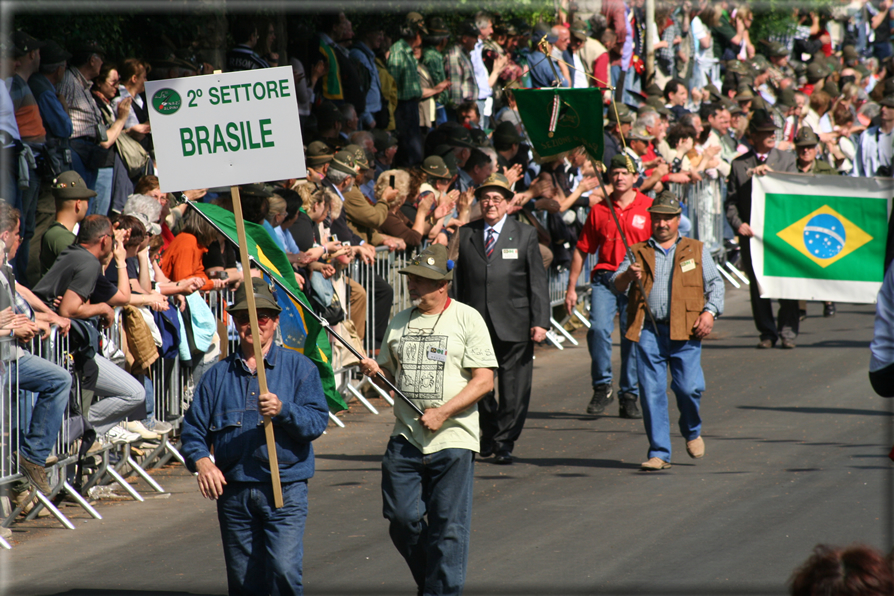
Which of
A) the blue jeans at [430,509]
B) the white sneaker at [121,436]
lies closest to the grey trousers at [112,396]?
the white sneaker at [121,436]

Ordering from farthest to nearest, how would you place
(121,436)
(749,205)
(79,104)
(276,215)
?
(749,205) < (79,104) < (276,215) < (121,436)

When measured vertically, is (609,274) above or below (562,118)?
below

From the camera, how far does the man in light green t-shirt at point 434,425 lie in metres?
6.62

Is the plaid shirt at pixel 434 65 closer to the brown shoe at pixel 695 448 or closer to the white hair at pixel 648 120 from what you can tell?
the white hair at pixel 648 120

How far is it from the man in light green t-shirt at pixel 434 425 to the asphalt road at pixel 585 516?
660 millimetres

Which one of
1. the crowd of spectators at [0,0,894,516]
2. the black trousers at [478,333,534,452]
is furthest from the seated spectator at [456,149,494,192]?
the black trousers at [478,333,534,452]

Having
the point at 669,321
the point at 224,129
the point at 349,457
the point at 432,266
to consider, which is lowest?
the point at 349,457

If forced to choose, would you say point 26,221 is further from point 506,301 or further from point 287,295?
point 506,301

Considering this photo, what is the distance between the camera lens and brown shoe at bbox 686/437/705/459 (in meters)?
10.0

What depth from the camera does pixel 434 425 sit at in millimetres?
6719

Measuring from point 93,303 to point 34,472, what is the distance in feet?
4.53

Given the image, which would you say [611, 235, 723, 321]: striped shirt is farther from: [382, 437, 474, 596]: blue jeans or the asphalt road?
[382, 437, 474, 596]: blue jeans

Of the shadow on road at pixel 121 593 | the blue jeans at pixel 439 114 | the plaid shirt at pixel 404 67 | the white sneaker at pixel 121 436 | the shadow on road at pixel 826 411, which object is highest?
the plaid shirt at pixel 404 67

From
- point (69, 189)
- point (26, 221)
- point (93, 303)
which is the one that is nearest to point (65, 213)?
point (69, 189)
